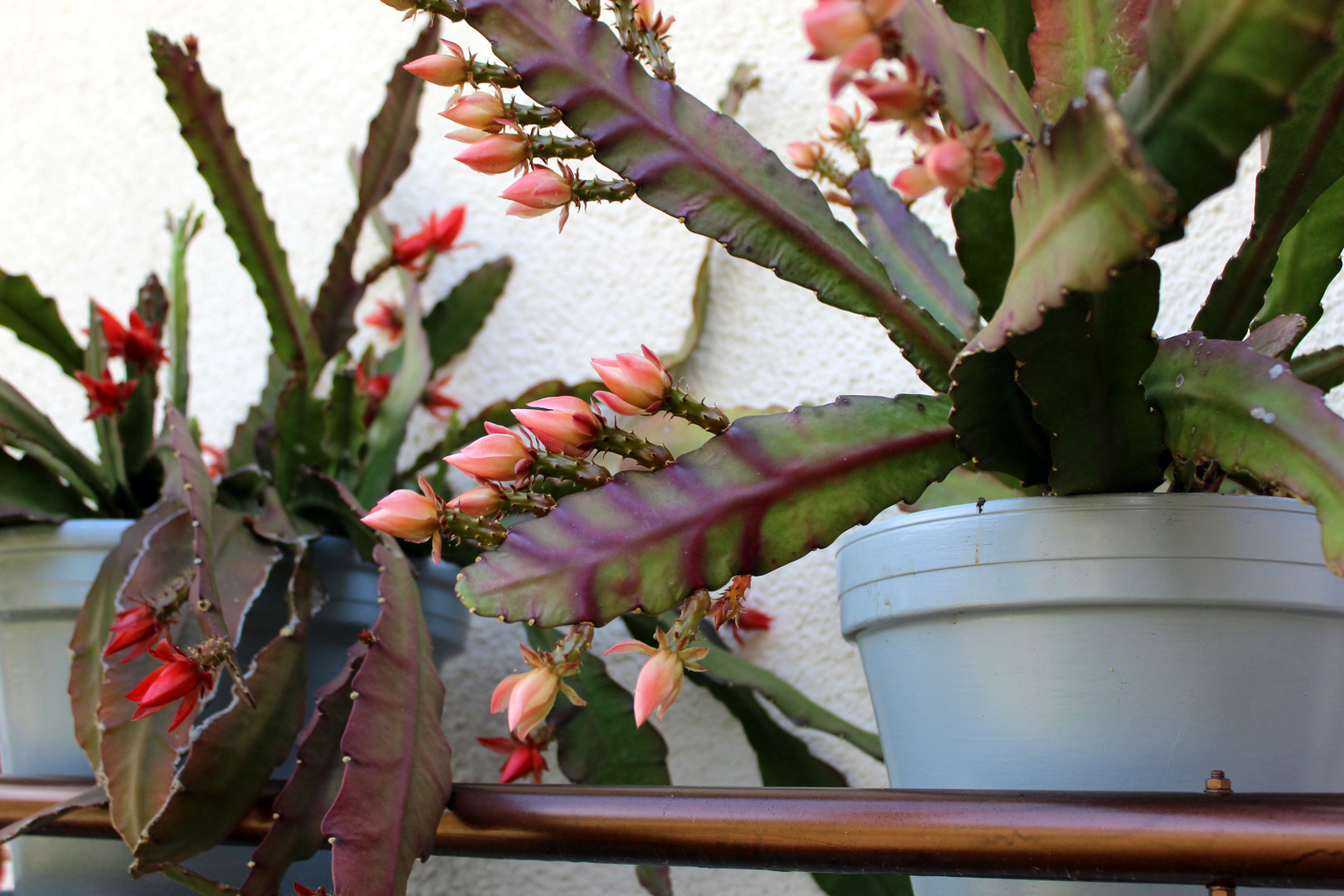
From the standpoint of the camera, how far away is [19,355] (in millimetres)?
1107

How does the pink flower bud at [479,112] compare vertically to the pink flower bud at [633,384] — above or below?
above

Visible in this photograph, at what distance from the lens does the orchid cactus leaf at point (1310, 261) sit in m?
0.51

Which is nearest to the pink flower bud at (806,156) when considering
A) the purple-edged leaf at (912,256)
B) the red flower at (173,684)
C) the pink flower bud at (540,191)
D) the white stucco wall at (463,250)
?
the purple-edged leaf at (912,256)

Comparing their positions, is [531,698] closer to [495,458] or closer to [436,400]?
[495,458]

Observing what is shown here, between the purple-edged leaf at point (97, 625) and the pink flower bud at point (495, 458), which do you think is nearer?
the pink flower bud at point (495, 458)

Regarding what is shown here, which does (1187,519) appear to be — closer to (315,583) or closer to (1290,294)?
(1290,294)

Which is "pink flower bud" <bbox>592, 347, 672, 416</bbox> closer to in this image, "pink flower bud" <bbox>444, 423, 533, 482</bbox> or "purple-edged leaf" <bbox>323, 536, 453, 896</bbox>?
"pink flower bud" <bbox>444, 423, 533, 482</bbox>

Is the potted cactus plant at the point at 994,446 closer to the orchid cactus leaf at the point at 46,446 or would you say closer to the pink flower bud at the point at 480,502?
the pink flower bud at the point at 480,502

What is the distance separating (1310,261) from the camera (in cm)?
52

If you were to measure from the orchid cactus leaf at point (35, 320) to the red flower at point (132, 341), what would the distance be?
1.1 inches

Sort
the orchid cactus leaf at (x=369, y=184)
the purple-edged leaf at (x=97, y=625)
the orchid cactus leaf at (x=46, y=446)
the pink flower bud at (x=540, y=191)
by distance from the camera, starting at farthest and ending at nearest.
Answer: the orchid cactus leaf at (x=369, y=184), the orchid cactus leaf at (x=46, y=446), the purple-edged leaf at (x=97, y=625), the pink flower bud at (x=540, y=191)

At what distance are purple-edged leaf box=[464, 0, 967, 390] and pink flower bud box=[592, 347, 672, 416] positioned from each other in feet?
0.22

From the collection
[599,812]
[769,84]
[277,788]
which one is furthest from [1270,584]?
[769,84]

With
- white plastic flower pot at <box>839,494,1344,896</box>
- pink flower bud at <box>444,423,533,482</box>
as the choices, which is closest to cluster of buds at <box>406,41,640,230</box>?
pink flower bud at <box>444,423,533,482</box>
